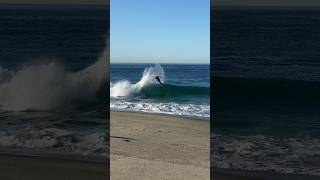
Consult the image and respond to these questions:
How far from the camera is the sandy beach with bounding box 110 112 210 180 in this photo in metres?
4.17

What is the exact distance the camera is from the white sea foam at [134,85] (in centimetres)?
1328

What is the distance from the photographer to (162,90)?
13.1 meters

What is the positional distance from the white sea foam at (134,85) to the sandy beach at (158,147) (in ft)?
13.0

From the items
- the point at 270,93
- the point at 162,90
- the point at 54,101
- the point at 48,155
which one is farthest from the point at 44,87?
the point at 162,90

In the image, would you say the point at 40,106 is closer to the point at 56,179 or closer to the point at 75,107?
the point at 75,107

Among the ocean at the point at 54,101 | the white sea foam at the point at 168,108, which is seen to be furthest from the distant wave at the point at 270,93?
the ocean at the point at 54,101

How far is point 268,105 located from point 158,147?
215 inches

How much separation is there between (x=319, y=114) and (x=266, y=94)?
2.33 meters

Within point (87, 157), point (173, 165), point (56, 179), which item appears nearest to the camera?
point (56, 179)

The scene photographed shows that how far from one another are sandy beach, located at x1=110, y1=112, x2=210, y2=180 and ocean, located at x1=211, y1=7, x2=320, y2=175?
257mm

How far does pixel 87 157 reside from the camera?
13.8ft

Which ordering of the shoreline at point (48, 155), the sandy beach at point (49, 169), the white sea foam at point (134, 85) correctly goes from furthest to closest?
the white sea foam at point (134, 85)
the shoreline at point (48, 155)
the sandy beach at point (49, 169)

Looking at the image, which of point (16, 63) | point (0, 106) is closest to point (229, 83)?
point (16, 63)

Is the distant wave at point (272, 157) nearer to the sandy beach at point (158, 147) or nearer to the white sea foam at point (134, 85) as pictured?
the sandy beach at point (158, 147)
